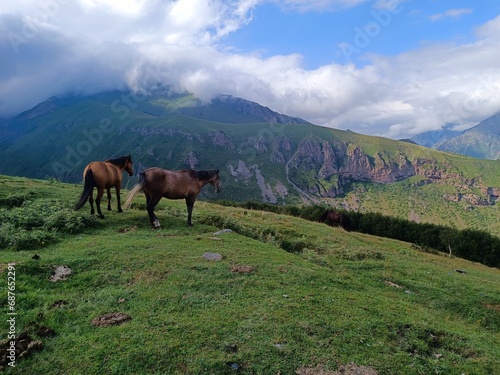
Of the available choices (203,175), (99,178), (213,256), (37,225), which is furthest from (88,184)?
(213,256)

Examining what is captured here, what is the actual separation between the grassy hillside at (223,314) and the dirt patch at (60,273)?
147 millimetres

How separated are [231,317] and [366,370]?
115 inches

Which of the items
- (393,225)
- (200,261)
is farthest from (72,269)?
(393,225)

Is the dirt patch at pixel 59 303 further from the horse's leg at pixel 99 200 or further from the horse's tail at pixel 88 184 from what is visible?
the horse's leg at pixel 99 200

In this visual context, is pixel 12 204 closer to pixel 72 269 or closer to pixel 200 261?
pixel 72 269

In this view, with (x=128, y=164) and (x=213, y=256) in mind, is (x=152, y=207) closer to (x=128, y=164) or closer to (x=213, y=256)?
(x=213, y=256)

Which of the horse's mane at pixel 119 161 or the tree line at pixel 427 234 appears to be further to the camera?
the tree line at pixel 427 234

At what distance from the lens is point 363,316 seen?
26.2 ft

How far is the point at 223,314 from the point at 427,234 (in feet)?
216

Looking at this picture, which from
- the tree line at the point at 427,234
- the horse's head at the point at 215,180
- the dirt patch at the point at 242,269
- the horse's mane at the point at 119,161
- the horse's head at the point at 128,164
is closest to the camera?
the dirt patch at the point at 242,269

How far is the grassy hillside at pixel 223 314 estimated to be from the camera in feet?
19.4

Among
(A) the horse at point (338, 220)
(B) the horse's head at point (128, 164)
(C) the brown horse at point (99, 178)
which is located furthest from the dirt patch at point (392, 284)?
(A) the horse at point (338, 220)

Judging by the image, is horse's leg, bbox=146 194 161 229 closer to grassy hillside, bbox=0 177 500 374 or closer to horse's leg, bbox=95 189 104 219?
grassy hillside, bbox=0 177 500 374

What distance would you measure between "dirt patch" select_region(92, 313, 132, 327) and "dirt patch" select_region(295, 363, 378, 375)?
3806 mm
